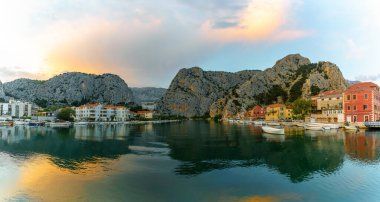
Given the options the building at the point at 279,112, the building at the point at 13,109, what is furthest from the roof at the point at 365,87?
the building at the point at 13,109

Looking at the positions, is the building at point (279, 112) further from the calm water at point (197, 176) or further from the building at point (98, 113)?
the calm water at point (197, 176)

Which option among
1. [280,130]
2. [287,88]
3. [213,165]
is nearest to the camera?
[213,165]

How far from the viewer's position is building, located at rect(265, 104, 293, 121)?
5394 inches

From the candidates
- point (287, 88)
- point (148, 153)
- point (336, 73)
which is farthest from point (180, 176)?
point (287, 88)

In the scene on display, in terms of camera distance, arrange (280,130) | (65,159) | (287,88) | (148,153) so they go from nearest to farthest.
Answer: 1. (65,159)
2. (148,153)
3. (280,130)
4. (287,88)

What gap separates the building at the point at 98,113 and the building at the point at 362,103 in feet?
433

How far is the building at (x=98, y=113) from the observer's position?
173 meters

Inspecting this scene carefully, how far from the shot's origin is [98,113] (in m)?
178

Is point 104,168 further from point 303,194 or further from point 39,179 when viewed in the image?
point 303,194

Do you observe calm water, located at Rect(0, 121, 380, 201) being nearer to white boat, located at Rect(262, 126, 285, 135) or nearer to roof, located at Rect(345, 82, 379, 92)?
white boat, located at Rect(262, 126, 285, 135)

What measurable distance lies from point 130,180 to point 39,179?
8.78 meters

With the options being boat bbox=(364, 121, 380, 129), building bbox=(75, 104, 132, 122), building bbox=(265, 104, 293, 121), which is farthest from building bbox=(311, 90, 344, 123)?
building bbox=(75, 104, 132, 122)

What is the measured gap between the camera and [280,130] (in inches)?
2712

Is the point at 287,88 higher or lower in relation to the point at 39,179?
higher
